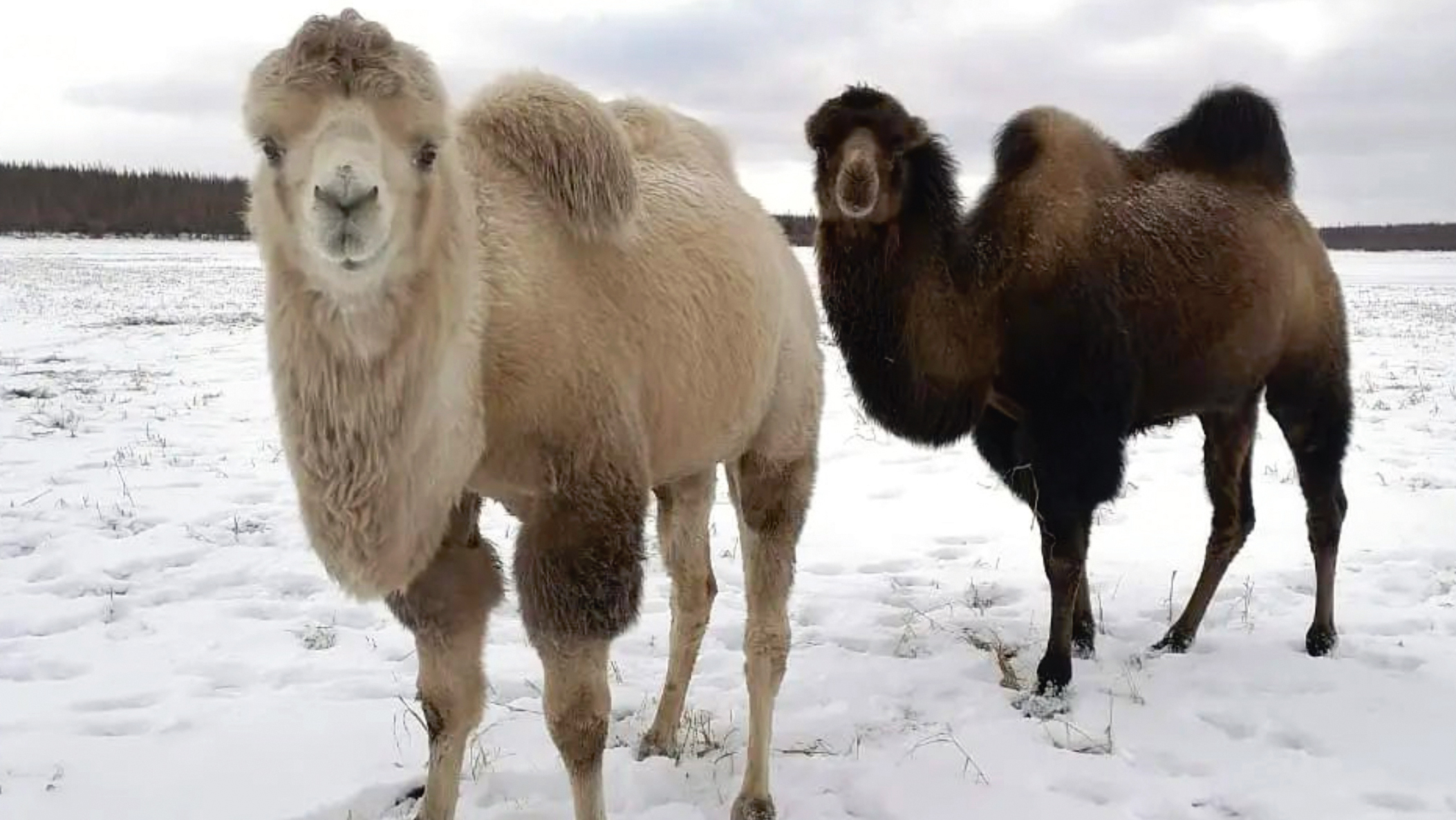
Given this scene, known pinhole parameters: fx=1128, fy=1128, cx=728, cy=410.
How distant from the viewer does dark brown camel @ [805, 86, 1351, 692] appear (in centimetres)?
475

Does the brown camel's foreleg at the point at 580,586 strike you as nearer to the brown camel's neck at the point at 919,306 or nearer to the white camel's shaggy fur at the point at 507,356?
the white camel's shaggy fur at the point at 507,356

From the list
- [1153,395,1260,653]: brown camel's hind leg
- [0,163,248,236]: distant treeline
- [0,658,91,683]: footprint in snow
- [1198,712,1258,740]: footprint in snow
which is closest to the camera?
[1198,712,1258,740]: footprint in snow

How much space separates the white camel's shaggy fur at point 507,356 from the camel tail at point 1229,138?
8.70 feet

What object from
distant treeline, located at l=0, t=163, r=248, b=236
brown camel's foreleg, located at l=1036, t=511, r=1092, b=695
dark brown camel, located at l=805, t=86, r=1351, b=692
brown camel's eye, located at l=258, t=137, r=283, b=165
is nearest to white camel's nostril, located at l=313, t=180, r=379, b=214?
brown camel's eye, located at l=258, t=137, r=283, b=165

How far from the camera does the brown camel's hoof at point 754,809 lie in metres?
3.72

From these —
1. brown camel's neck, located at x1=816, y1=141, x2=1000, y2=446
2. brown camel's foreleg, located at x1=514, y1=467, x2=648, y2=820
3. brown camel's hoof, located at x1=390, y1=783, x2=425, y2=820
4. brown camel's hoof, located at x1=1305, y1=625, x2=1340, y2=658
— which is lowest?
brown camel's hoof, located at x1=390, y1=783, x2=425, y2=820

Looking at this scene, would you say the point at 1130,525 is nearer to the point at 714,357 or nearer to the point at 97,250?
the point at 714,357

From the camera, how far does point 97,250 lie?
2275 inches

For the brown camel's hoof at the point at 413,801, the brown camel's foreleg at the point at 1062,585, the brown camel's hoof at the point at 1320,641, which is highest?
the brown camel's foreleg at the point at 1062,585

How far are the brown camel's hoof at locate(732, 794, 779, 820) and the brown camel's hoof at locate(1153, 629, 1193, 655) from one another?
232 cm

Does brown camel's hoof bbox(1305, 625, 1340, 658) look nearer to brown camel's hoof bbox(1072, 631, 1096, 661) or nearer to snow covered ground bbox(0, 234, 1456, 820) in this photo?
snow covered ground bbox(0, 234, 1456, 820)

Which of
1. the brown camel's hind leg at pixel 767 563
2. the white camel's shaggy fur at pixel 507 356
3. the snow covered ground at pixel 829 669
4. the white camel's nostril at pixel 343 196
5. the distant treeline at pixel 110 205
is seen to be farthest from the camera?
the distant treeline at pixel 110 205

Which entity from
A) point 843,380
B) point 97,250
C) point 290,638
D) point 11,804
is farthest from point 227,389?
point 97,250

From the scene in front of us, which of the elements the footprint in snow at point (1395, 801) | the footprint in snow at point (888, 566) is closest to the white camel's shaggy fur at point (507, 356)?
the footprint in snow at point (1395, 801)
